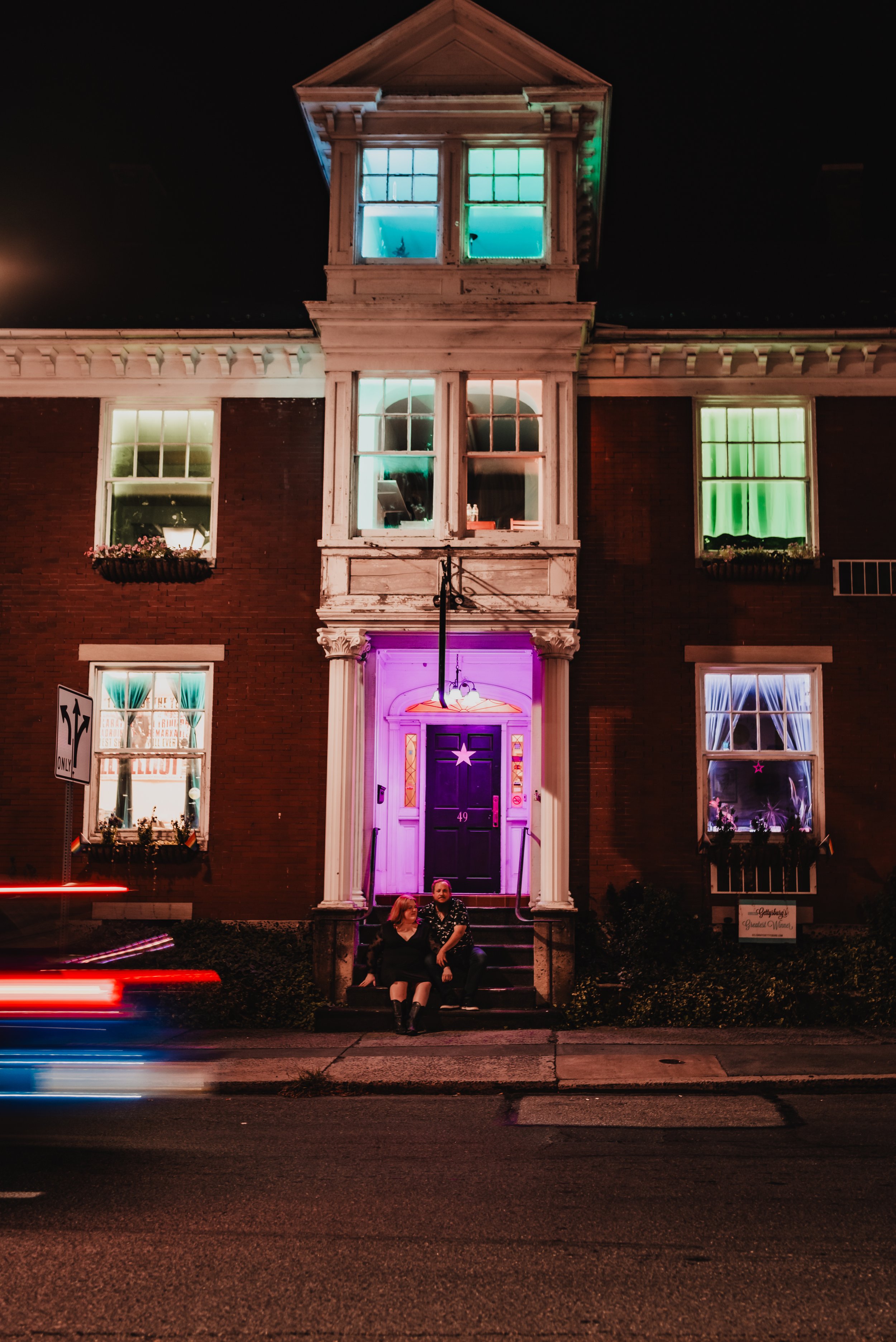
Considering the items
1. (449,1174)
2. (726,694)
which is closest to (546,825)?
(726,694)

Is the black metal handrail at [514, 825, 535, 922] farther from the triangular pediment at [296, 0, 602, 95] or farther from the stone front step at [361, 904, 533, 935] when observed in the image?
the triangular pediment at [296, 0, 602, 95]

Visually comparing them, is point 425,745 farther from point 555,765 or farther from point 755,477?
point 755,477

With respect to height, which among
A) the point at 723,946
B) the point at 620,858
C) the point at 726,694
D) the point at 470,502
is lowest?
the point at 723,946

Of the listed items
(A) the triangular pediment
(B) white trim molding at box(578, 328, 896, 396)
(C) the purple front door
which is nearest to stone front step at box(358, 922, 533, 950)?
(C) the purple front door

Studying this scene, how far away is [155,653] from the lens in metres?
13.8

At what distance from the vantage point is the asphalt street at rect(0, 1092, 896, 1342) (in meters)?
4.50

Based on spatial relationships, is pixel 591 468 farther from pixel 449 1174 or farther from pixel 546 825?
pixel 449 1174

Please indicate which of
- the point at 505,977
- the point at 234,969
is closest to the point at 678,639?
the point at 505,977

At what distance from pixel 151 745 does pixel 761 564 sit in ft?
25.5

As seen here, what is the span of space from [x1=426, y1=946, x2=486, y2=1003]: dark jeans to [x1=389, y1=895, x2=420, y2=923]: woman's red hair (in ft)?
1.71

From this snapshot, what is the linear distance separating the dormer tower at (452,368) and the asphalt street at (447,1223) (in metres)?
5.07

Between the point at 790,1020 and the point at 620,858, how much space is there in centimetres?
261

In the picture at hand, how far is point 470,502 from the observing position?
13602mm

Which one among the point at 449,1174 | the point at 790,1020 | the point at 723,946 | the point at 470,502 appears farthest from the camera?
Answer: the point at 470,502
